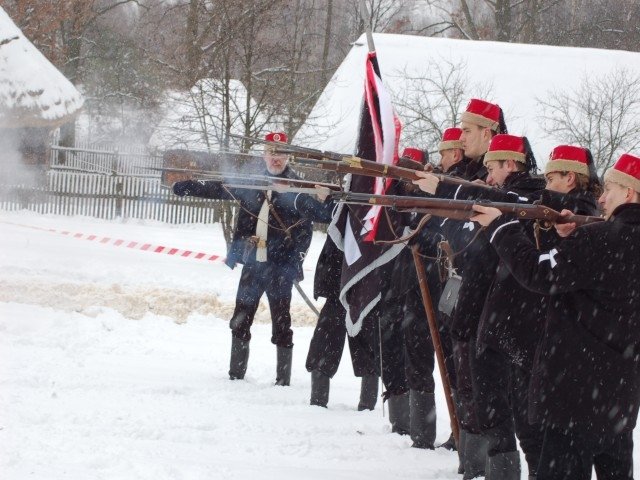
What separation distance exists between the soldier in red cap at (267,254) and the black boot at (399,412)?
1.75 metres

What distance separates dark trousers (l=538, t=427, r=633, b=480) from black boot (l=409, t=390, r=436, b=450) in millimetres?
2115

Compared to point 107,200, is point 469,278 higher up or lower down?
higher up

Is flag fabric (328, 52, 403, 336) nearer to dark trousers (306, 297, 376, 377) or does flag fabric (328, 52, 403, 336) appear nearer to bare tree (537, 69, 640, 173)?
dark trousers (306, 297, 376, 377)

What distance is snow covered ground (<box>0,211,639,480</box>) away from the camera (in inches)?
211

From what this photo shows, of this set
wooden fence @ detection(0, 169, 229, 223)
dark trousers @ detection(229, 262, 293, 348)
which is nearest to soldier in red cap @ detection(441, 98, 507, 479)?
dark trousers @ detection(229, 262, 293, 348)

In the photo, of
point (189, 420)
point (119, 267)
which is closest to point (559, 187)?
point (189, 420)

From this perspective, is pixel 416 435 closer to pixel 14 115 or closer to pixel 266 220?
pixel 266 220

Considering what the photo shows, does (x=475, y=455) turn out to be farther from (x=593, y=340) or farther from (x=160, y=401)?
(x=160, y=401)

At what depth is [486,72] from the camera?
25.1 meters

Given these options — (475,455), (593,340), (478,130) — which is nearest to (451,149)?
(478,130)

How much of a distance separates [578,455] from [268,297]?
446cm

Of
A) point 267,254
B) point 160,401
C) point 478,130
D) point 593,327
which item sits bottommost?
point 160,401

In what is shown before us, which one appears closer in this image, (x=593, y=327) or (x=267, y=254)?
(x=593, y=327)

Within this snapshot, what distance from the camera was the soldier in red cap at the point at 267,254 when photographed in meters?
8.14
